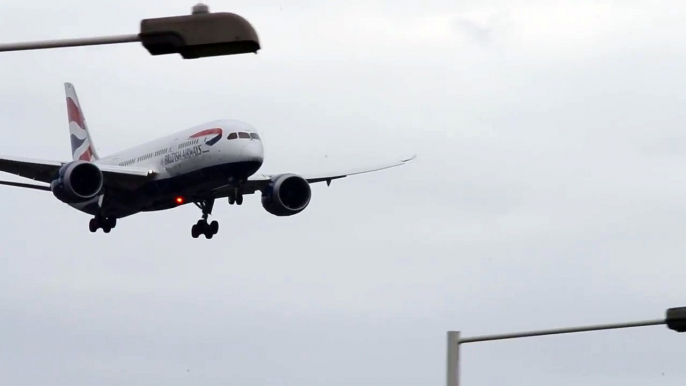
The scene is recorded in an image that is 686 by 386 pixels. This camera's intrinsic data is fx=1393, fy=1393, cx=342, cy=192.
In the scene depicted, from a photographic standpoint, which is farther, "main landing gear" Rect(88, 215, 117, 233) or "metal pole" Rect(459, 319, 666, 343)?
"main landing gear" Rect(88, 215, 117, 233)

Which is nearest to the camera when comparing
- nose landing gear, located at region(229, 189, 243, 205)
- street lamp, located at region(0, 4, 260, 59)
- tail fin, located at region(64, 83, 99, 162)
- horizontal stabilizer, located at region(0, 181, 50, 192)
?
street lamp, located at region(0, 4, 260, 59)

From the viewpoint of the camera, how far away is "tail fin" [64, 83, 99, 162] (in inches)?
2673

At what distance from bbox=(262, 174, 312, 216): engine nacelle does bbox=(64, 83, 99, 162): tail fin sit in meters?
13.4

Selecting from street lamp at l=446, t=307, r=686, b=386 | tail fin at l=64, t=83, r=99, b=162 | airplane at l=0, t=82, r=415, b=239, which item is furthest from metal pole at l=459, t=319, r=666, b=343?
tail fin at l=64, t=83, r=99, b=162

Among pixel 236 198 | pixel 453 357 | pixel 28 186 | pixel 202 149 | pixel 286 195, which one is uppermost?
pixel 286 195

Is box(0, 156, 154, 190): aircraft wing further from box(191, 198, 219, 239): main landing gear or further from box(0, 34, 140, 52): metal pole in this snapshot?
box(0, 34, 140, 52): metal pole

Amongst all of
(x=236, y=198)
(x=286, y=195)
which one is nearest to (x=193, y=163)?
(x=236, y=198)

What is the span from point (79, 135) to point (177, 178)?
1760 cm

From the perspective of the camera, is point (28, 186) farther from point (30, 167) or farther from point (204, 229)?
point (204, 229)

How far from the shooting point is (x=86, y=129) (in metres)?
69.6

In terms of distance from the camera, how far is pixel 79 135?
69.7m

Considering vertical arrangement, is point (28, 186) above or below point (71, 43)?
above

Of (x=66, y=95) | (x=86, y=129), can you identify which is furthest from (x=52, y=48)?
(x=66, y=95)

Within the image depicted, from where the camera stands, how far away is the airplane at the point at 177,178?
52188mm
